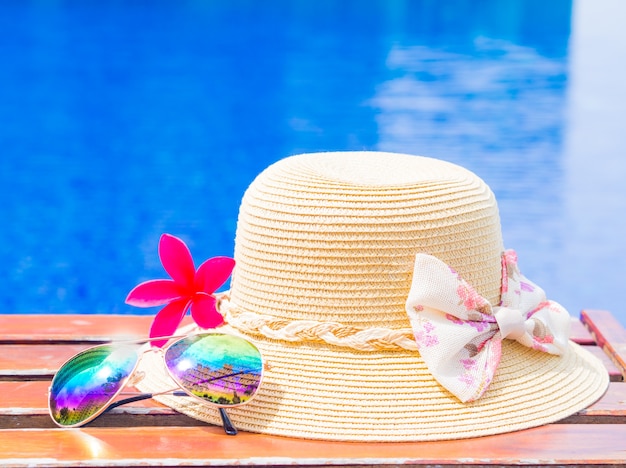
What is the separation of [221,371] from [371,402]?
25 centimetres

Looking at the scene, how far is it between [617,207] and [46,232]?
2.98 m

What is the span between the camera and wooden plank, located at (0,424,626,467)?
4.35ft

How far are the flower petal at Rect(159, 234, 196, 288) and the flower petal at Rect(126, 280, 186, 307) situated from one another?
2 cm

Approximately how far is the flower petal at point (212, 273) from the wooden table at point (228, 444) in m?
0.23

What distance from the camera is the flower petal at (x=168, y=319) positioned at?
63.1 inches

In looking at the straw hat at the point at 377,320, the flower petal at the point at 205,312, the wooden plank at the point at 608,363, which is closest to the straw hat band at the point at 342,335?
the straw hat at the point at 377,320

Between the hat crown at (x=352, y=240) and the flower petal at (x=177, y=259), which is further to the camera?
the flower petal at (x=177, y=259)

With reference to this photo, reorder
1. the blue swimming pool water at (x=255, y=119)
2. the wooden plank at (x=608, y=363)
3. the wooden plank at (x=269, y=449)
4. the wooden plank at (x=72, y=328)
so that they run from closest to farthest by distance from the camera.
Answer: the wooden plank at (x=269, y=449) < the wooden plank at (x=608, y=363) < the wooden plank at (x=72, y=328) < the blue swimming pool water at (x=255, y=119)

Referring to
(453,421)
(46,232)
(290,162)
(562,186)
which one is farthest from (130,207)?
(453,421)

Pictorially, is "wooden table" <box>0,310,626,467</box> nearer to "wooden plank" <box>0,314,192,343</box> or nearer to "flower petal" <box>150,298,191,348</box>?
"flower petal" <box>150,298,191,348</box>

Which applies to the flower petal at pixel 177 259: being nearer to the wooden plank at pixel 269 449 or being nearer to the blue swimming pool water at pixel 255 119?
the wooden plank at pixel 269 449

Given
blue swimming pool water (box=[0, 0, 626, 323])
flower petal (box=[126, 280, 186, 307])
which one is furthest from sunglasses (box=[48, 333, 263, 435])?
blue swimming pool water (box=[0, 0, 626, 323])

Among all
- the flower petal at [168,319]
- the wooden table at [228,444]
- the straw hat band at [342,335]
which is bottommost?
the wooden table at [228,444]

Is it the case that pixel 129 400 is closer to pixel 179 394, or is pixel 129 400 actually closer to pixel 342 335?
pixel 179 394
